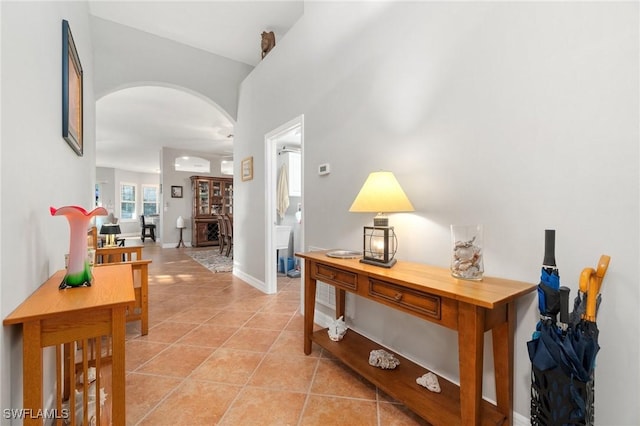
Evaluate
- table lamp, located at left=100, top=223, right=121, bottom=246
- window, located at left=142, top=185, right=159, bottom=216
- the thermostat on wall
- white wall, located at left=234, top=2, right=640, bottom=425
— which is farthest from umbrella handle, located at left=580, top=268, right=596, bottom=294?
window, located at left=142, top=185, right=159, bottom=216

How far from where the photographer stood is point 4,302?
835 mm

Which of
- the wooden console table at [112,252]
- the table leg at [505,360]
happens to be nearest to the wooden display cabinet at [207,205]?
the wooden console table at [112,252]

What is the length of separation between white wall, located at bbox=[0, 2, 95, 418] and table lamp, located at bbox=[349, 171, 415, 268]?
1.46m

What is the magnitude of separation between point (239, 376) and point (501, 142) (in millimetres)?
2014

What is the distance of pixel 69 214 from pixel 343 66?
206 centimetres

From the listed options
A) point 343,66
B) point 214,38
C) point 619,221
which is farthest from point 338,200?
point 214,38

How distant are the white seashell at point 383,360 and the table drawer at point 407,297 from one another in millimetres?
459

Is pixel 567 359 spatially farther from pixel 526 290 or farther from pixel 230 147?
pixel 230 147

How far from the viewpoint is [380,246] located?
1655 mm

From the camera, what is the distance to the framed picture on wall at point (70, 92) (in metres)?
1.57

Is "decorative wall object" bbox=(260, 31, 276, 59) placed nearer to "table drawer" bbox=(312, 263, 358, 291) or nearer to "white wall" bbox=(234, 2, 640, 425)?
"white wall" bbox=(234, 2, 640, 425)

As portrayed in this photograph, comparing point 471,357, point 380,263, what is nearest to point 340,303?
point 380,263

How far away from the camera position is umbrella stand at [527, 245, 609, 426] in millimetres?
906

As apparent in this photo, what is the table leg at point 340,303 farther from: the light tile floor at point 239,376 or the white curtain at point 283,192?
the white curtain at point 283,192
